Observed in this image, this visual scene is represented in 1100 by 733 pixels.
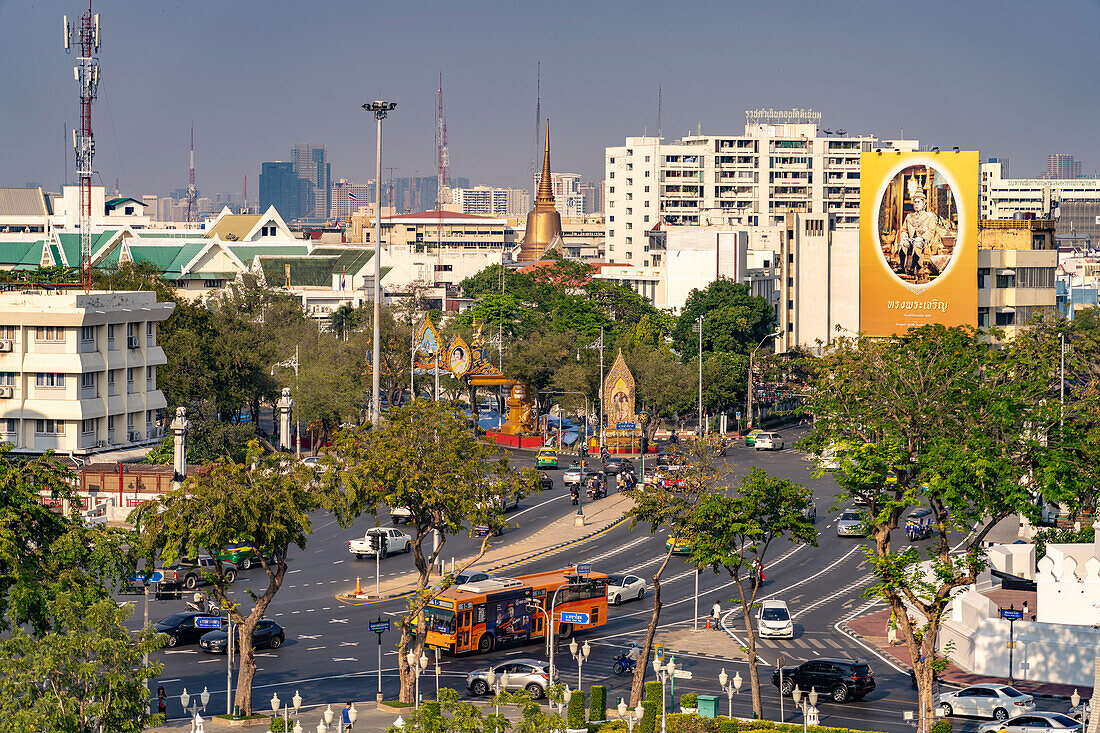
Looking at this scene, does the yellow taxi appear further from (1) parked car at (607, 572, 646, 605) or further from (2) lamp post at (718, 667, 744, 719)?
(2) lamp post at (718, 667, 744, 719)

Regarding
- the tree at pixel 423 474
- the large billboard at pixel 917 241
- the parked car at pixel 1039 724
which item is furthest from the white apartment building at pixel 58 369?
the large billboard at pixel 917 241

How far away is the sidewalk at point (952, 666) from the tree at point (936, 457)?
5.00m

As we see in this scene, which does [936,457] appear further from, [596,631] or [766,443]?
[766,443]

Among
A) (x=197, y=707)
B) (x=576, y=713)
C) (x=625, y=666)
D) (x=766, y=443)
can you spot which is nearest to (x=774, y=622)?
(x=625, y=666)

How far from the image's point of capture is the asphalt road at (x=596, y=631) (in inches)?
2000

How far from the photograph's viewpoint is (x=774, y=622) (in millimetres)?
60188

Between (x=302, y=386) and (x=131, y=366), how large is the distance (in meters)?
15.9

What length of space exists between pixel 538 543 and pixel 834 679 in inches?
1131

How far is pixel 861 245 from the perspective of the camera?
127 meters

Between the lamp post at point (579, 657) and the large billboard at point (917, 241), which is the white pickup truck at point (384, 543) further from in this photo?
the large billboard at point (917, 241)

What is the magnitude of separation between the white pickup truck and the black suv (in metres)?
27.2

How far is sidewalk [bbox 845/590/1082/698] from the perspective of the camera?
52562 millimetres

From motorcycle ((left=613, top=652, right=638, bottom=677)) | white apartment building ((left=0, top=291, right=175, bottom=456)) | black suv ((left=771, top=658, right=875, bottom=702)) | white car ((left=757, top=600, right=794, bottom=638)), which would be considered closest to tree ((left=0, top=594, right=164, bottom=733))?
motorcycle ((left=613, top=652, right=638, bottom=677))

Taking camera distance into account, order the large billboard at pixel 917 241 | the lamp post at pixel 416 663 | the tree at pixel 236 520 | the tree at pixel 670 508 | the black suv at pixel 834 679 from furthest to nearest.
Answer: the large billboard at pixel 917 241
the black suv at pixel 834 679
the tree at pixel 670 508
the lamp post at pixel 416 663
the tree at pixel 236 520
